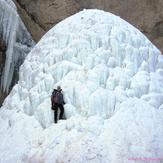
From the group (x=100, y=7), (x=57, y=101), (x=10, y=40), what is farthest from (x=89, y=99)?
(x=100, y=7)

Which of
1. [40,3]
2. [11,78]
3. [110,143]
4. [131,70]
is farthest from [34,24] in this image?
[110,143]

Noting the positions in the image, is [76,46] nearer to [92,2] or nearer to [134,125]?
[134,125]

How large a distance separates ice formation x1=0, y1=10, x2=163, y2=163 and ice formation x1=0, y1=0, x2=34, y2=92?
2486 mm

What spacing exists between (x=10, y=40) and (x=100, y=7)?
6530mm

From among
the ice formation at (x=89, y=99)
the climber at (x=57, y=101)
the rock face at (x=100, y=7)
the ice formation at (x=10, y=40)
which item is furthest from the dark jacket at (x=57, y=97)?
the rock face at (x=100, y=7)

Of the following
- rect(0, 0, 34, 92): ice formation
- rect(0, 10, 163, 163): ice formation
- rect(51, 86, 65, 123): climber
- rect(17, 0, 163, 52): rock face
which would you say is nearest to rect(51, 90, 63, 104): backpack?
rect(51, 86, 65, 123): climber

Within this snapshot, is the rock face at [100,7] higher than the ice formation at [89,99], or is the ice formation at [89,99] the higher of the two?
the rock face at [100,7]

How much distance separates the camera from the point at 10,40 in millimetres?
12258

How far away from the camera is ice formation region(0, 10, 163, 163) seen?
7.72m

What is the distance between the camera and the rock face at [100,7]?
17.6m

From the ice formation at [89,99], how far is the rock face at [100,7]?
27.0ft

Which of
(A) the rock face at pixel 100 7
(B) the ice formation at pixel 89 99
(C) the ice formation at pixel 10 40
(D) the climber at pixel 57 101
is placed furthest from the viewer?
(A) the rock face at pixel 100 7

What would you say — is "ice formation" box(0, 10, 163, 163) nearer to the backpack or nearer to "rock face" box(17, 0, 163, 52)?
the backpack

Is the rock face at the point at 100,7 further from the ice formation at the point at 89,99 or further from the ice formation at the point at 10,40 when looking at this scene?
the ice formation at the point at 89,99
